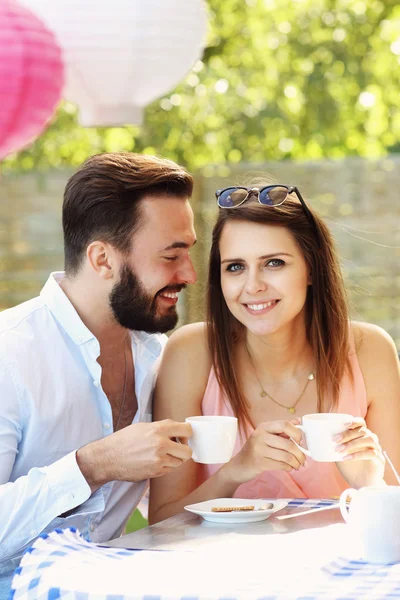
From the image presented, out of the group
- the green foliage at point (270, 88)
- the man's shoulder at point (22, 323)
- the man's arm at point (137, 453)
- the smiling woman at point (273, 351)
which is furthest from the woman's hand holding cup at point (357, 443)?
the green foliage at point (270, 88)

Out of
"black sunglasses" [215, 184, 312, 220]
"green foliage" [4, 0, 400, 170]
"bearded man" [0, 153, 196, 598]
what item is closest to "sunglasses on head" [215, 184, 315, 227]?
"black sunglasses" [215, 184, 312, 220]

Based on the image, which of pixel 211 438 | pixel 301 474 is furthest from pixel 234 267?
pixel 211 438

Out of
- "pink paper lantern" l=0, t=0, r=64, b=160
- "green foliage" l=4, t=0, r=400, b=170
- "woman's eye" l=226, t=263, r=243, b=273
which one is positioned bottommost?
"woman's eye" l=226, t=263, r=243, b=273

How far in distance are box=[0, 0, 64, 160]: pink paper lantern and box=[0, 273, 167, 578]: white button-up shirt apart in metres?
0.69

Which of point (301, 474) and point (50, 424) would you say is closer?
point (50, 424)

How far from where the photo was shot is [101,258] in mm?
2586

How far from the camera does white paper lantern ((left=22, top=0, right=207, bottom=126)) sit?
10.8 feet

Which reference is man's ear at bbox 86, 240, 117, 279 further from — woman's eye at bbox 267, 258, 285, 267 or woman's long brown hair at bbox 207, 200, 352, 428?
woman's eye at bbox 267, 258, 285, 267

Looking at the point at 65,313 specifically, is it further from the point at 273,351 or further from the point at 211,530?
the point at 211,530

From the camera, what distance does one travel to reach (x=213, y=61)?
754 centimetres

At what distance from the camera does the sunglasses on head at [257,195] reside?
2.55 meters

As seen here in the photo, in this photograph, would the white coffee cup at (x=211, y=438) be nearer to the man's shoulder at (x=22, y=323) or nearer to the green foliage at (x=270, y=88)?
the man's shoulder at (x=22, y=323)

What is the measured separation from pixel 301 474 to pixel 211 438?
0.59 meters

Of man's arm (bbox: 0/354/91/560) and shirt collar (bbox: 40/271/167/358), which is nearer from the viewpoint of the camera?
man's arm (bbox: 0/354/91/560)
